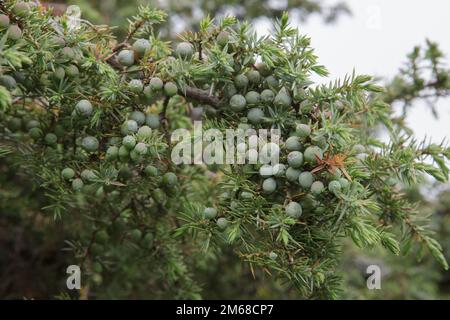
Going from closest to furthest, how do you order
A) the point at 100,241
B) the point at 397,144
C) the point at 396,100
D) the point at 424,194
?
the point at 397,144, the point at 100,241, the point at 396,100, the point at 424,194

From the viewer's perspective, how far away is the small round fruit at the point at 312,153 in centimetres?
87

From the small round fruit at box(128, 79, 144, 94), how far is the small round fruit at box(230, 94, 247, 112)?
0.18 meters

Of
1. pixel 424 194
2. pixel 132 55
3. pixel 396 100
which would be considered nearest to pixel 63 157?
pixel 132 55

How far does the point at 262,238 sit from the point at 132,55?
17.5 inches

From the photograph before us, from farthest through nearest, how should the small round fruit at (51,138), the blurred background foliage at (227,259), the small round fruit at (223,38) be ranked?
the blurred background foliage at (227,259) → the small round fruit at (51,138) → the small round fruit at (223,38)

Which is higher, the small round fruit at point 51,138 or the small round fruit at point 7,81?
the small round fruit at point 7,81

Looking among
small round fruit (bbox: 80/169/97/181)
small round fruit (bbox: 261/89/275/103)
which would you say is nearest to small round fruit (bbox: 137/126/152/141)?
small round fruit (bbox: 80/169/97/181)

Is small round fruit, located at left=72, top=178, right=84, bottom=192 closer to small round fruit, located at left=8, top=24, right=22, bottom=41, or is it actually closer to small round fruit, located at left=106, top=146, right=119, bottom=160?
small round fruit, located at left=106, top=146, right=119, bottom=160

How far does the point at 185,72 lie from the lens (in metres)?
0.94

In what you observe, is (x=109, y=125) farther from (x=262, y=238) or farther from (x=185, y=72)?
(x=262, y=238)

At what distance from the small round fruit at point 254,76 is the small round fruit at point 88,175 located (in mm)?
355

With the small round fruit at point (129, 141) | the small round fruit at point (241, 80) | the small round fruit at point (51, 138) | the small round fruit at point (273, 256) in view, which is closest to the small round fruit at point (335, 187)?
the small round fruit at point (273, 256)

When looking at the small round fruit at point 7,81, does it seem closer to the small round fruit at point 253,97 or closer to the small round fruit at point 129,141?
the small round fruit at point 129,141

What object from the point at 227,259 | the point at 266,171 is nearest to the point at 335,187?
the point at 266,171
